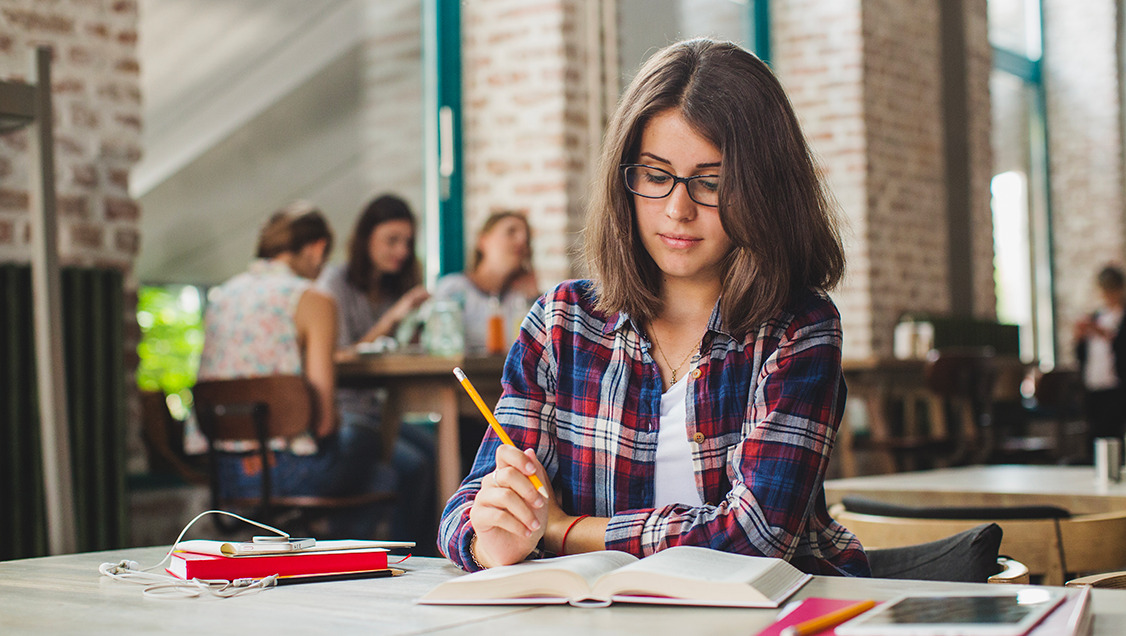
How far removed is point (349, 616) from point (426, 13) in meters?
4.52

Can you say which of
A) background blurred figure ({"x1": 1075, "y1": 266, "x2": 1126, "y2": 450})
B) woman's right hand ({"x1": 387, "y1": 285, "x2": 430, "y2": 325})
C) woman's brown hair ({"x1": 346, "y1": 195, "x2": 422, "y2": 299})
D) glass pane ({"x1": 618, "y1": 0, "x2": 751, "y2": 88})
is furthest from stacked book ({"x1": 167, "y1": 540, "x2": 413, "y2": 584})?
background blurred figure ({"x1": 1075, "y1": 266, "x2": 1126, "y2": 450})

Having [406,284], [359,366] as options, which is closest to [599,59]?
[406,284]

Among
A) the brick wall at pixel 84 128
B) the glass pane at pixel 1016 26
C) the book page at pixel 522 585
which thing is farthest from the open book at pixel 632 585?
the glass pane at pixel 1016 26

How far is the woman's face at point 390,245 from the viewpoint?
4.27 metres

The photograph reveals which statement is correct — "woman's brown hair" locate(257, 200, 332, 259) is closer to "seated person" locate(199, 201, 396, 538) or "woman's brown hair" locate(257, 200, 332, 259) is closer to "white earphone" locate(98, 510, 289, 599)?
"seated person" locate(199, 201, 396, 538)

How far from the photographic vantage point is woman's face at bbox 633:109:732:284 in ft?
4.67

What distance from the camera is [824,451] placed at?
4.38 ft

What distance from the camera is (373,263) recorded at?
170 inches

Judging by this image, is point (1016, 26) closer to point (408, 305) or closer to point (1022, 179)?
point (1022, 179)

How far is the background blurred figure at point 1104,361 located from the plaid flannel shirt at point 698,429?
629cm

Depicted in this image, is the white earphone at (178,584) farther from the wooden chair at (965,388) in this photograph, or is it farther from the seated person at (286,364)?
the wooden chair at (965,388)

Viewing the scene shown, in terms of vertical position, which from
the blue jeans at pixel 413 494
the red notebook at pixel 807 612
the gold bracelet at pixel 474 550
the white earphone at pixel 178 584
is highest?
the red notebook at pixel 807 612

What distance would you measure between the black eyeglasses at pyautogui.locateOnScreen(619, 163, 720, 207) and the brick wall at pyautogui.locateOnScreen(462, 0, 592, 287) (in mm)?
3427

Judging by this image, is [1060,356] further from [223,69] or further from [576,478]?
[576,478]
